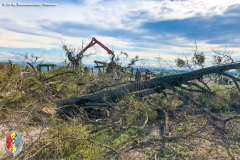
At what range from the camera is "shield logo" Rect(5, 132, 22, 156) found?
2285mm

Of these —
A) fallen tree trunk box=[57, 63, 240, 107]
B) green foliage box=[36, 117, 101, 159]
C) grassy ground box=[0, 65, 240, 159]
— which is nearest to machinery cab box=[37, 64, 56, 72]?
grassy ground box=[0, 65, 240, 159]

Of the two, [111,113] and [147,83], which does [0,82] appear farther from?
[147,83]

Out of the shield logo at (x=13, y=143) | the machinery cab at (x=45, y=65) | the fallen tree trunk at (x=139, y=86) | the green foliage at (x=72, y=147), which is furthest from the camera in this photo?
the machinery cab at (x=45, y=65)

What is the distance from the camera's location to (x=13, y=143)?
93.0 inches

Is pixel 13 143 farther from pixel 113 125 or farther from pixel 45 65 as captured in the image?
pixel 45 65

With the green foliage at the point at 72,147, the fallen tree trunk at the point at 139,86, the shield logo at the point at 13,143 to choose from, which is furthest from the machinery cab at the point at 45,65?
the shield logo at the point at 13,143

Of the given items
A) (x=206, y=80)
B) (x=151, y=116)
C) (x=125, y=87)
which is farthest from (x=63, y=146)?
(x=206, y=80)

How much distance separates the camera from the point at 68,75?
7070 mm

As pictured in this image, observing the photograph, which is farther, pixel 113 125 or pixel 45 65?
pixel 45 65

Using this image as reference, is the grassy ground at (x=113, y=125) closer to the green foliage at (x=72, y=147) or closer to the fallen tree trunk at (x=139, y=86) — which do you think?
the green foliage at (x=72, y=147)

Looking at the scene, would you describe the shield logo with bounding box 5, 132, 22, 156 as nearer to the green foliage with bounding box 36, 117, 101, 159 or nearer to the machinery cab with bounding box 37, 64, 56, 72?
the green foliage with bounding box 36, 117, 101, 159

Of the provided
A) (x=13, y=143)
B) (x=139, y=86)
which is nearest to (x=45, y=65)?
(x=139, y=86)

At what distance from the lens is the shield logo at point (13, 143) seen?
2285 millimetres

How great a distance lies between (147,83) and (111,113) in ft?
5.30
